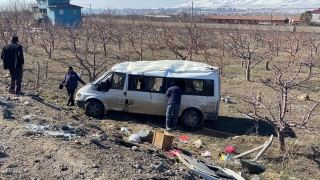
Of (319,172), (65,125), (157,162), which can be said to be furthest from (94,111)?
(319,172)

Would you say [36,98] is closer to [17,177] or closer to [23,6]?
[17,177]

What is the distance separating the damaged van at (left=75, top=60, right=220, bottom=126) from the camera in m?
10.7

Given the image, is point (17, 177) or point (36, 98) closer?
point (17, 177)

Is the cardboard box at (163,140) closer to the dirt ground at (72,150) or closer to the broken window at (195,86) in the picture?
the dirt ground at (72,150)

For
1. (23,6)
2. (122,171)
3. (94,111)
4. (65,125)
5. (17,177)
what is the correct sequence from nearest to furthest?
(17,177) → (122,171) → (65,125) → (94,111) → (23,6)

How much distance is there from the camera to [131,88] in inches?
434

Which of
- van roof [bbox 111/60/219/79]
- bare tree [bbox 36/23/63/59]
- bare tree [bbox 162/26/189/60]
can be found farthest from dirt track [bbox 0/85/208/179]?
bare tree [bbox 36/23/63/59]

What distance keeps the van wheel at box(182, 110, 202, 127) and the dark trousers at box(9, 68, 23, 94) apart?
4.93 meters

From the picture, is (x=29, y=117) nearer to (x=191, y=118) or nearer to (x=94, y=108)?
(x=94, y=108)

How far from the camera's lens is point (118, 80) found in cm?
1110

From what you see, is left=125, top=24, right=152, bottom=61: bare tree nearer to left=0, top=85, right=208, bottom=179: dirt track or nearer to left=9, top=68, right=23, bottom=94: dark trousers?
left=9, top=68, right=23, bottom=94: dark trousers

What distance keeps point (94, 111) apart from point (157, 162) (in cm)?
446

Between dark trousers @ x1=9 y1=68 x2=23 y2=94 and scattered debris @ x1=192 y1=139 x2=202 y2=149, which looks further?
dark trousers @ x1=9 y1=68 x2=23 y2=94

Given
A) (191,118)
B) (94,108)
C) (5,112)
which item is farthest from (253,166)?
(5,112)
